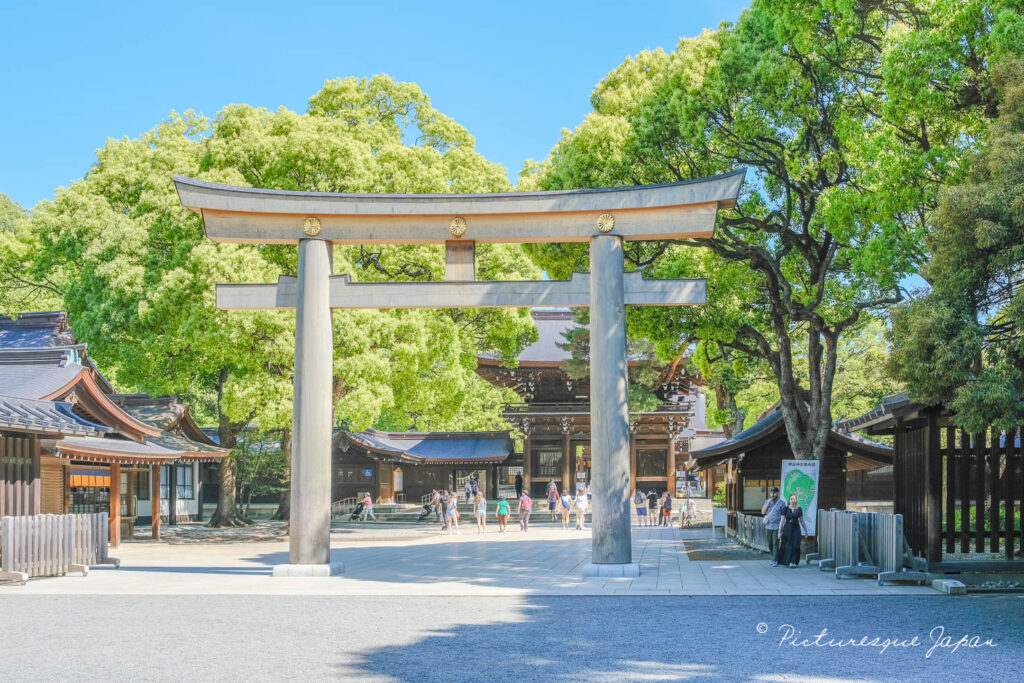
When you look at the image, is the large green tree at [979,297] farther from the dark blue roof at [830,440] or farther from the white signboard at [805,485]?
the dark blue roof at [830,440]

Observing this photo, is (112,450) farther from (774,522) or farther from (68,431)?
(774,522)

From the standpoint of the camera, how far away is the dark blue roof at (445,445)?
44.6 meters

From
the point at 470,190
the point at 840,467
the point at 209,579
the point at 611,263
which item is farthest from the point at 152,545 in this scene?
the point at 840,467

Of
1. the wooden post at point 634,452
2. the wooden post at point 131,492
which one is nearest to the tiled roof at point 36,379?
the wooden post at point 131,492

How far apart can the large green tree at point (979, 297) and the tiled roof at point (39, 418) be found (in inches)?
516

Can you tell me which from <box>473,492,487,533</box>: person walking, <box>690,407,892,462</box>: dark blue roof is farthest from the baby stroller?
<box>690,407,892,462</box>: dark blue roof

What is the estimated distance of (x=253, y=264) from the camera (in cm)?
2481

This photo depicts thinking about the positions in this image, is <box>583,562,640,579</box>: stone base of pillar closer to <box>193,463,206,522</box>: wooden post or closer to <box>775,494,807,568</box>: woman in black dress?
<box>775,494,807,568</box>: woman in black dress

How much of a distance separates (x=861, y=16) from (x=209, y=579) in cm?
1395

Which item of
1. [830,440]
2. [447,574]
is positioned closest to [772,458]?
[830,440]

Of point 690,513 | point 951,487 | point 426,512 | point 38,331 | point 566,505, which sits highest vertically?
point 38,331

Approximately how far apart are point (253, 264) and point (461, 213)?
1070 centimetres

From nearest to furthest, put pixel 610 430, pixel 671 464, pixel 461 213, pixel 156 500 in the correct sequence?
pixel 610 430, pixel 461 213, pixel 156 500, pixel 671 464

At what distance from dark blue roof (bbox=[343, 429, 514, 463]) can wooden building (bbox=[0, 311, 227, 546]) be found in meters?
14.8
